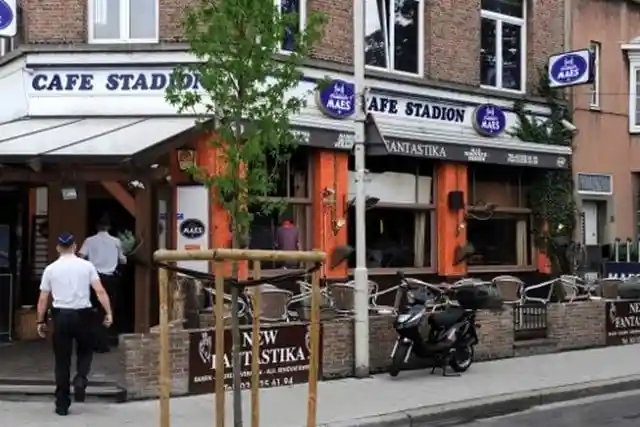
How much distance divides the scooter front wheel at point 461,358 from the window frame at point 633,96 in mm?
11156

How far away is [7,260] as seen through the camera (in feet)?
50.2

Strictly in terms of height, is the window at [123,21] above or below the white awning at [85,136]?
above

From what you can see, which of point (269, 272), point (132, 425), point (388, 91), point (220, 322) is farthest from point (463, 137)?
point (220, 322)

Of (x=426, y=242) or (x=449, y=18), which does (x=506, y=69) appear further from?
(x=426, y=242)

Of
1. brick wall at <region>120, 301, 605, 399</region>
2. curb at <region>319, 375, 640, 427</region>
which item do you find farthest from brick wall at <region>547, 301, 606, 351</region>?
curb at <region>319, 375, 640, 427</region>

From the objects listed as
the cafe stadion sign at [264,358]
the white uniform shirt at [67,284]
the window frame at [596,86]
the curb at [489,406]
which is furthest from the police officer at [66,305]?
the window frame at [596,86]

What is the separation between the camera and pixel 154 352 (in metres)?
10.8

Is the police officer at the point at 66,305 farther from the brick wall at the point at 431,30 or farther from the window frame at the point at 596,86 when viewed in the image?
the window frame at the point at 596,86

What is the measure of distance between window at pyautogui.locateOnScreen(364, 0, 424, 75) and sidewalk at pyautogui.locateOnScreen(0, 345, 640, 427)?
20.3 ft

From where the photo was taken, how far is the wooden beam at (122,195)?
45.4ft

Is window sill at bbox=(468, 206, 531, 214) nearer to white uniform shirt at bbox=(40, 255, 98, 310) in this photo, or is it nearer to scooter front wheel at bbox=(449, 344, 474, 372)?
scooter front wheel at bbox=(449, 344, 474, 372)

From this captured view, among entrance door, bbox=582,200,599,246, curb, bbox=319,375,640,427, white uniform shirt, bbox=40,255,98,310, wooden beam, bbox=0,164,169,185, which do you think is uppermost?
wooden beam, bbox=0,164,169,185

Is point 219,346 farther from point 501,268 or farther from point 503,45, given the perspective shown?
point 503,45

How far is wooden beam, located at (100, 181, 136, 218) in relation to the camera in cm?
1384
